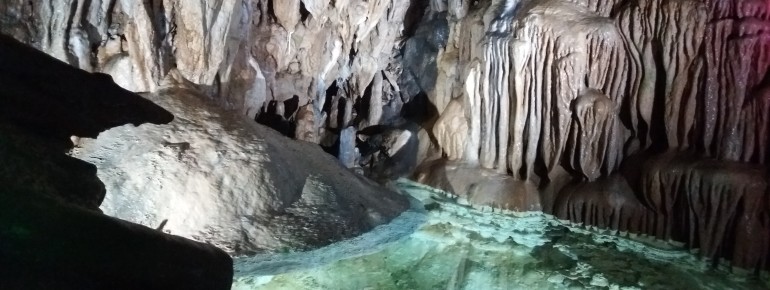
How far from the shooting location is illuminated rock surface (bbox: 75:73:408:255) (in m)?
4.19

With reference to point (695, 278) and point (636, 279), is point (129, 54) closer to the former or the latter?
point (636, 279)

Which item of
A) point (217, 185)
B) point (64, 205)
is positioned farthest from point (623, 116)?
point (64, 205)

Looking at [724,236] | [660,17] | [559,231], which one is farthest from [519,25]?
[724,236]

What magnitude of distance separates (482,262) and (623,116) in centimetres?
269

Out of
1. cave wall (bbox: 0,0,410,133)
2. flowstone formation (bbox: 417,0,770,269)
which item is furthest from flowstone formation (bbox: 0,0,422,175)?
flowstone formation (bbox: 417,0,770,269)

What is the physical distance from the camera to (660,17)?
5.71 m

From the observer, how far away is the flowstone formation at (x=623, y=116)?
5062 millimetres

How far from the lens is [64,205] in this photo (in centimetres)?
148

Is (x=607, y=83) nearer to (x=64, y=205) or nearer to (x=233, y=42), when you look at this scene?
(x=233, y=42)

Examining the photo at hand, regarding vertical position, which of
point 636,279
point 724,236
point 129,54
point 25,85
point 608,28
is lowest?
point 636,279

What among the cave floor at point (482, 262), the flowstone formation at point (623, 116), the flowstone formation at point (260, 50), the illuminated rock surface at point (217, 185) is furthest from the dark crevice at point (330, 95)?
the illuminated rock surface at point (217, 185)

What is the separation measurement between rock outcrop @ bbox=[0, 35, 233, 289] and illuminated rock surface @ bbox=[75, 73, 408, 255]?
226 centimetres

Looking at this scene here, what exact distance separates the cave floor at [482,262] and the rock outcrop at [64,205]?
209 centimetres

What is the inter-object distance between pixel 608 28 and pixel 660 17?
20.8 inches
